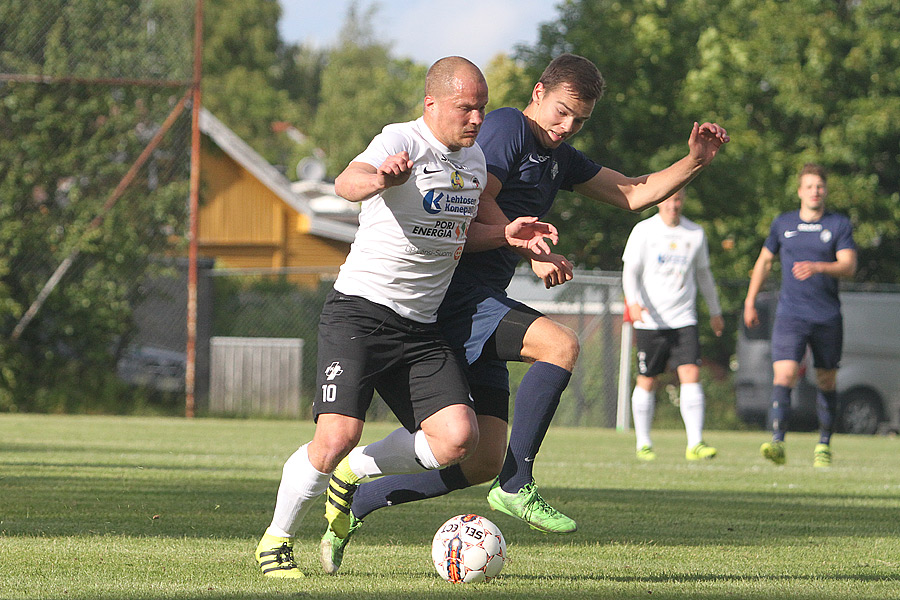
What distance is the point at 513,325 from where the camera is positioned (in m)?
5.04

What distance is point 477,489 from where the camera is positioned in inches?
312

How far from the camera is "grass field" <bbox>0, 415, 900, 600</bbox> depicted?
430 cm

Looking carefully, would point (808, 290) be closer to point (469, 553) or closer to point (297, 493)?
point (469, 553)

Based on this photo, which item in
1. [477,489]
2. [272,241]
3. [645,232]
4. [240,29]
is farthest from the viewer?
[240,29]

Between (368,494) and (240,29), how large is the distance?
5868cm

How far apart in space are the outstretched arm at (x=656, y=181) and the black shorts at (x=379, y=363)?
136 centimetres

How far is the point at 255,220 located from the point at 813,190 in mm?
24726

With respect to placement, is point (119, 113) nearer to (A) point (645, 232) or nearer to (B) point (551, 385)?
(A) point (645, 232)

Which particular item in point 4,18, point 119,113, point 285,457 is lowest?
point 285,457

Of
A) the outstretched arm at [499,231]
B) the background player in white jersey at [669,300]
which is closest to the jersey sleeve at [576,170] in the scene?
the outstretched arm at [499,231]

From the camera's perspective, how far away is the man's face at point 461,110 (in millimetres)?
4598

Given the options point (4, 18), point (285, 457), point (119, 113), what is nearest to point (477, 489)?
point (285, 457)

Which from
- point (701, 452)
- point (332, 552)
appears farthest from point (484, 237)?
point (701, 452)

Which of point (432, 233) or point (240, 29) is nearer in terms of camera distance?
point (432, 233)
